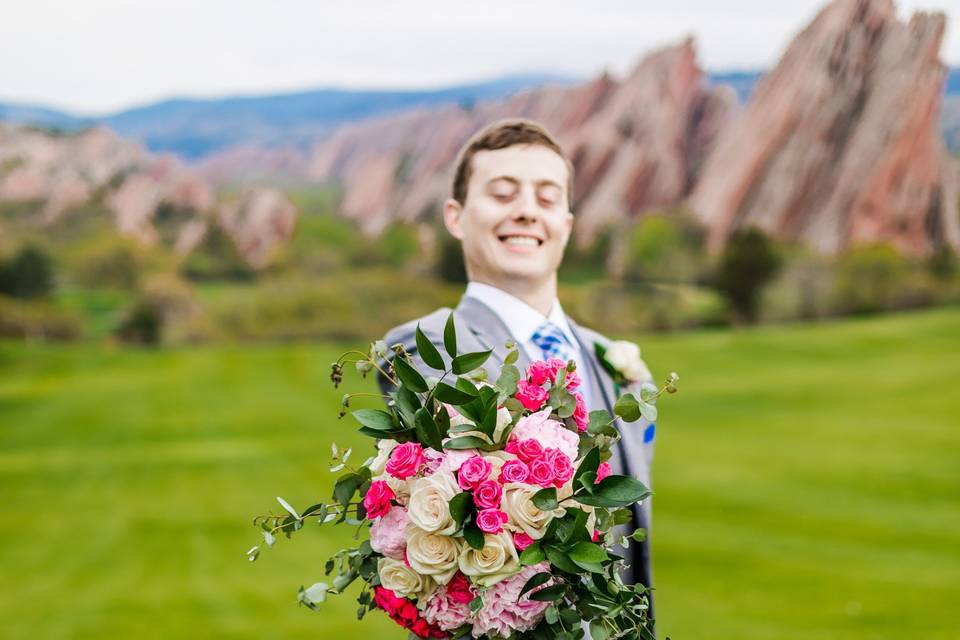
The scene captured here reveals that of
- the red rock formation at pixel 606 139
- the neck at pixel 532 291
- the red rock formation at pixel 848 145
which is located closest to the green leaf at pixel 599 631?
the neck at pixel 532 291

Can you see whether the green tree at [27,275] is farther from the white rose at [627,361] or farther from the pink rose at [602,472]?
the pink rose at [602,472]

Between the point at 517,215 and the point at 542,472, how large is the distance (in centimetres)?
107

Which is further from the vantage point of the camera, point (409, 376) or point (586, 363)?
point (586, 363)

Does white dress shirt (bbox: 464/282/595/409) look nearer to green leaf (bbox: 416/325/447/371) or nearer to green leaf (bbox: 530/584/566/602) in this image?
green leaf (bbox: 416/325/447/371)

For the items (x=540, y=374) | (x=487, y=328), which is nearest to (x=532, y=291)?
(x=487, y=328)

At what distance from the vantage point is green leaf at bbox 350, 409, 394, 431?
215 cm

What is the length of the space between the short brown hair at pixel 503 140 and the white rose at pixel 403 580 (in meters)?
1.22

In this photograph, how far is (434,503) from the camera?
6.69 ft

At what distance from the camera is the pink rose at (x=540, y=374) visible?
2150 mm

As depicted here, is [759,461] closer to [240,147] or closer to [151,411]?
[151,411]

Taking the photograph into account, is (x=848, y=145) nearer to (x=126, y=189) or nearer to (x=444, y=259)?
(x=444, y=259)

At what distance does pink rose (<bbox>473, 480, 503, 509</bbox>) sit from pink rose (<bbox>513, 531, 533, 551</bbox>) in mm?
72

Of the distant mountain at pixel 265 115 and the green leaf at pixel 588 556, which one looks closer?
the green leaf at pixel 588 556

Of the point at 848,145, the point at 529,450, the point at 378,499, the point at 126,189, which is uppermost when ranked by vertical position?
the point at 529,450
